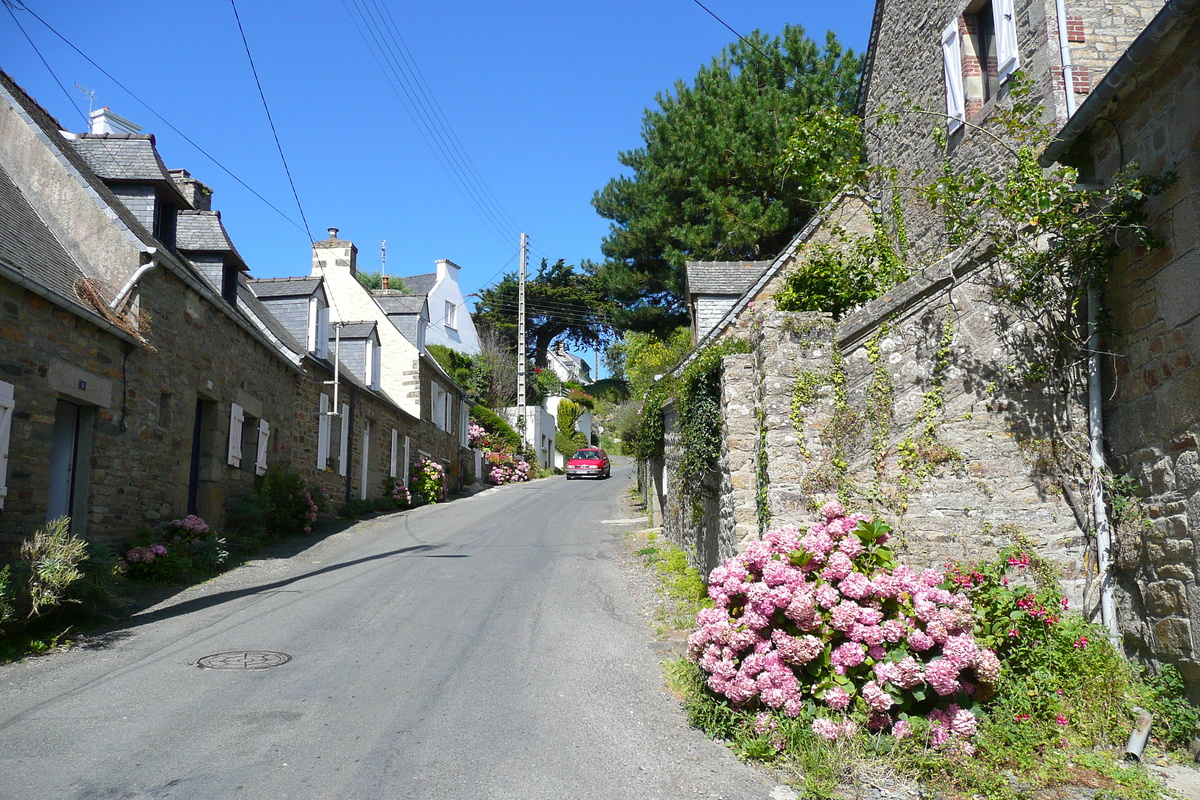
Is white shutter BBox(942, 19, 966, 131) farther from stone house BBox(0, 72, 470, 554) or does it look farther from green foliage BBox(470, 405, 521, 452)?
green foliage BBox(470, 405, 521, 452)

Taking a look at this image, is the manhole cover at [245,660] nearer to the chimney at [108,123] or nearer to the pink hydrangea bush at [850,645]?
the pink hydrangea bush at [850,645]

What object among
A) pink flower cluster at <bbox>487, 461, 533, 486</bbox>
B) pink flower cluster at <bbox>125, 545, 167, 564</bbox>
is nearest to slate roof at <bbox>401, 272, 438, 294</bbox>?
pink flower cluster at <bbox>487, 461, 533, 486</bbox>

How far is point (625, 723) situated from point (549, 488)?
23.6 m

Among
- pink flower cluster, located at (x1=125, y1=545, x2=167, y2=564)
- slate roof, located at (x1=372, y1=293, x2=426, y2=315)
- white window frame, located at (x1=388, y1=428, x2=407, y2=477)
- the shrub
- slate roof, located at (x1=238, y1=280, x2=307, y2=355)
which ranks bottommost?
pink flower cluster, located at (x1=125, y1=545, x2=167, y2=564)

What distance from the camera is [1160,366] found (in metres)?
5.09

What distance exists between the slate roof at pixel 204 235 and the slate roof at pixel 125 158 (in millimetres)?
1581

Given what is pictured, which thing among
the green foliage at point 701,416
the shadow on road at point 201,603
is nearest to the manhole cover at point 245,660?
the shadow on road at point 201,603

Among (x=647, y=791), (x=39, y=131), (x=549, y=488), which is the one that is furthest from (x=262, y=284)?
(x=647, y=791)

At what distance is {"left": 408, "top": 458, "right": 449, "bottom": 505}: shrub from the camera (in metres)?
23.9

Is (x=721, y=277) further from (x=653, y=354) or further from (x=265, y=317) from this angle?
(x=265, y=317)

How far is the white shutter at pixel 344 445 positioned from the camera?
19.2 meters

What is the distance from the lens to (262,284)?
19.3 meters

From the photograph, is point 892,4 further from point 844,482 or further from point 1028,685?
point 1028,685

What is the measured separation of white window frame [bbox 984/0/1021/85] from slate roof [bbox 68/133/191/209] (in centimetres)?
1156
